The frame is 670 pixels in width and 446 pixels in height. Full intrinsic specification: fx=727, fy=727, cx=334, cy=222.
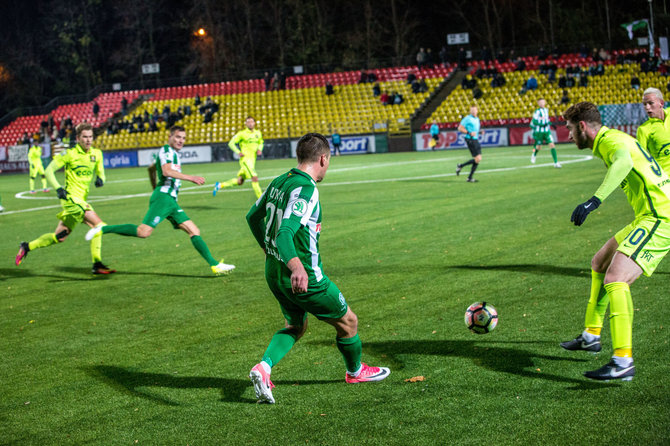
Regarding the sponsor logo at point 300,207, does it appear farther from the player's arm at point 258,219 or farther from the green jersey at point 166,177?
the green jersey at point 166,177

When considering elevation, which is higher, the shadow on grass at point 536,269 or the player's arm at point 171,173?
the player's arm at point 171,173

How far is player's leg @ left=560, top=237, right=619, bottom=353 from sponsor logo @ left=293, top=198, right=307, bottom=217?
2.49 meters

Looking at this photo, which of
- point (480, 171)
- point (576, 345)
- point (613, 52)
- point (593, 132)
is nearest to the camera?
point (593, 132)

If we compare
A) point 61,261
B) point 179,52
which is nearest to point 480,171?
point 61,261

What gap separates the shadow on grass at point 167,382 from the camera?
17.4 ft

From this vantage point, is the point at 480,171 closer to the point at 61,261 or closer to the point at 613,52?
the point at 61,261

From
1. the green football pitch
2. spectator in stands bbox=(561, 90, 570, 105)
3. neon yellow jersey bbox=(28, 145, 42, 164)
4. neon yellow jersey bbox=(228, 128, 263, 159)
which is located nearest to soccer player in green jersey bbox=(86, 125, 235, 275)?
the green football pitch

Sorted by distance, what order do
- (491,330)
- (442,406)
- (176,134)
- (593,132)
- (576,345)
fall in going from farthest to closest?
1. (176,134)
2. (491,330)
3. (576,345)
4. (593,132)
5. (442,406)

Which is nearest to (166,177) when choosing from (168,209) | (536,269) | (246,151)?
(168,209)

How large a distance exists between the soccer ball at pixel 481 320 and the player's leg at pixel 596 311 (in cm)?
63

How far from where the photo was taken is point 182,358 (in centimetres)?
633

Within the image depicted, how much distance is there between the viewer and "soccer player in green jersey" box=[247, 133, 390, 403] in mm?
4613

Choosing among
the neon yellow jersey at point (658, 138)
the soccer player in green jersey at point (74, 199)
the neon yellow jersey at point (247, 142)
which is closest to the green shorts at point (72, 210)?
the soccer player in green jersey at point (74, 199)

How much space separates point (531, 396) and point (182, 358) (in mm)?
3013
